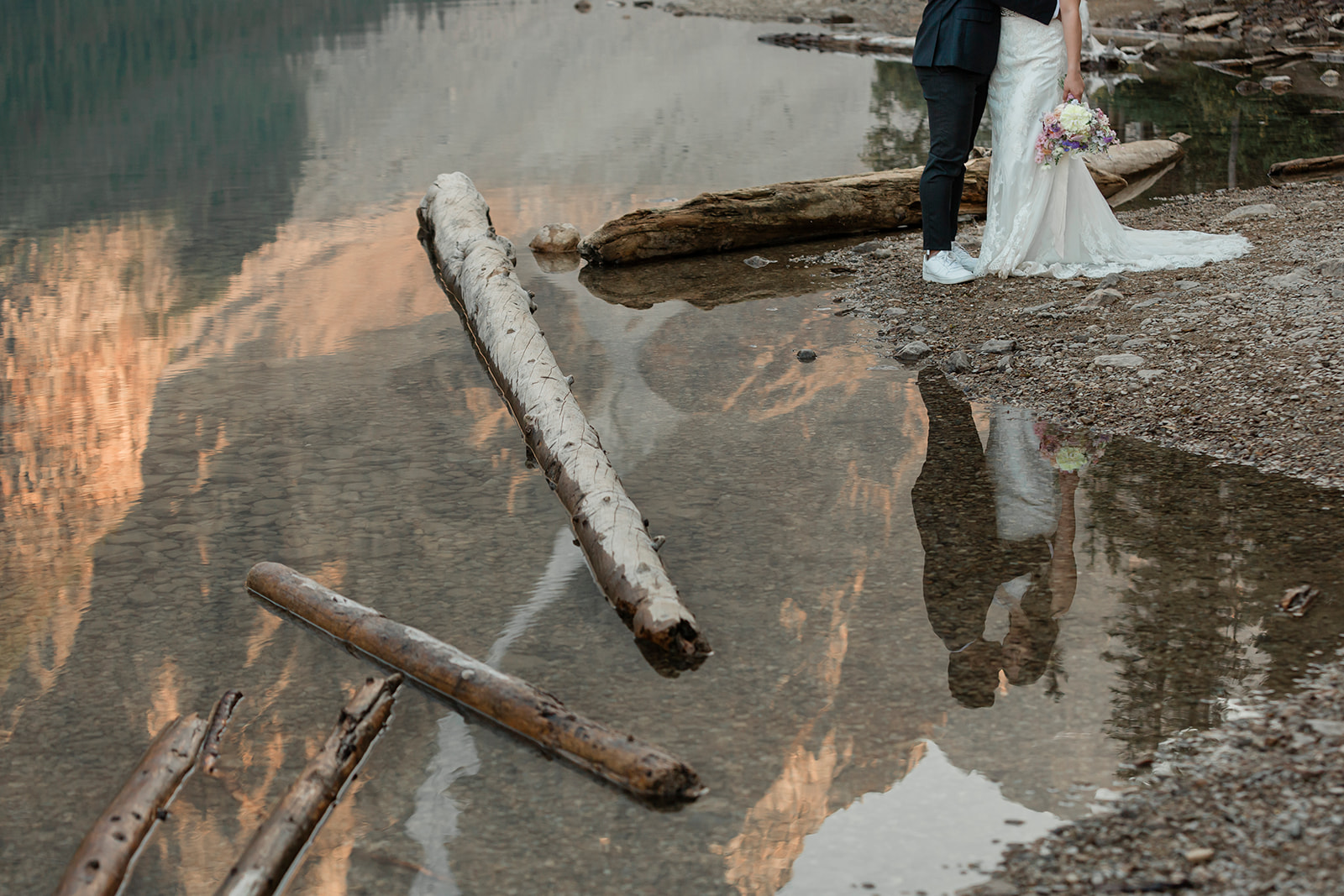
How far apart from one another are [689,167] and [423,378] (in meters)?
6.54

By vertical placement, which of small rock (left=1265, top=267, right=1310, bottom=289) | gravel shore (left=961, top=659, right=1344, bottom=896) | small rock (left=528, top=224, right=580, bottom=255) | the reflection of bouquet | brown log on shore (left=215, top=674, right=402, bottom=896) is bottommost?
small rock (left=528, top=224, right=580, bottom=255)

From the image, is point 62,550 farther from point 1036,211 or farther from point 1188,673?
point 1036,211

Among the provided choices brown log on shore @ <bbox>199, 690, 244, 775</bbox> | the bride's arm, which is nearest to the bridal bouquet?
the bride's arm

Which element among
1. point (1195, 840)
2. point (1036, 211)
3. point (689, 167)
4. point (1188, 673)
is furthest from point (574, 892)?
point (689, 167)

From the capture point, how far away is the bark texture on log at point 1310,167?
9.82 meters

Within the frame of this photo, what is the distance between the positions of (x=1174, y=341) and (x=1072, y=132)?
1.72 metres

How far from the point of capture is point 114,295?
7.80 m

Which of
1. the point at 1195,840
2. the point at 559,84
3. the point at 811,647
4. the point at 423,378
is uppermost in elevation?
the point at 1195,840

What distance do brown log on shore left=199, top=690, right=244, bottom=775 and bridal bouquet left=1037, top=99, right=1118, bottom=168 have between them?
5479 mm

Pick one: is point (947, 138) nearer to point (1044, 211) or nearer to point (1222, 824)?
point (1044, 211)

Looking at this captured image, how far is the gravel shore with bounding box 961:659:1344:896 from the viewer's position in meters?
2.30

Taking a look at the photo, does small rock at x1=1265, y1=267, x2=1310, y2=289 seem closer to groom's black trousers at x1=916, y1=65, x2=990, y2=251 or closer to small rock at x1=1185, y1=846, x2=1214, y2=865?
groom's black trousers at x1=916, y1=65, x2=990, y2=251

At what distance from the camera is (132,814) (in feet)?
8.91

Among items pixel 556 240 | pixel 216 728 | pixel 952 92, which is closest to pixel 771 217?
pixel 556 240
